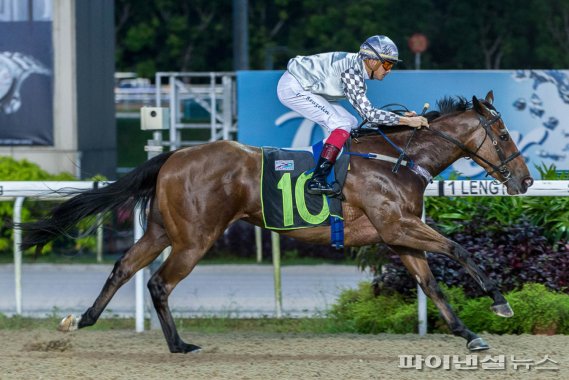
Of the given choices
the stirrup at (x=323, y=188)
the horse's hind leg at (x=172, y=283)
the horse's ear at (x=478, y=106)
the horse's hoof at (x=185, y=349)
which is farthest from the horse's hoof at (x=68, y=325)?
the horse's ear at (x=478, y=106)

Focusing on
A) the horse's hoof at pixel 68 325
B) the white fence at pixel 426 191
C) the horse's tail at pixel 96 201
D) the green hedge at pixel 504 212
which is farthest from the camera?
the green hedge at pixel 504 212

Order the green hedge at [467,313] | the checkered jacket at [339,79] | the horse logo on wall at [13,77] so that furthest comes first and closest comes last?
1. the horse logo on wall at [13,77]
2. the green hedge at [467,313]
3. the checkered jacket at [339,79]

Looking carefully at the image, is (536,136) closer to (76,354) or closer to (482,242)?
(482,242)

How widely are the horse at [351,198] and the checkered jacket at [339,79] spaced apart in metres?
0.27

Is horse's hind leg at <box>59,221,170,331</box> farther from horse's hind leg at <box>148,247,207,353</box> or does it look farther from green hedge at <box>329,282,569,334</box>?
green hedge at <box>329,282,569,334</box>

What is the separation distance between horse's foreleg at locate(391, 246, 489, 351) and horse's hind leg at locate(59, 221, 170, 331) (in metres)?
1.49

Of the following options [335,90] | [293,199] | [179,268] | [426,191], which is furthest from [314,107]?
[179,268]

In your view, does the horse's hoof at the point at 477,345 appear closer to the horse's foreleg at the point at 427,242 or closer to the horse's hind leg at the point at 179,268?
the horse's foreleg at the point at 427,242

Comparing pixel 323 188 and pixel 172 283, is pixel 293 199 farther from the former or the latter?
pixel 172 283

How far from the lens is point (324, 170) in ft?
21.8

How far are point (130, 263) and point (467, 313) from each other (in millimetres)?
2227

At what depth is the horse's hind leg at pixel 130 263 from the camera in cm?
688

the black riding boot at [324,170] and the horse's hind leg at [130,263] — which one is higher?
the black riding boot at [324,170]

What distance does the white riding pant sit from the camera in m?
6.83
